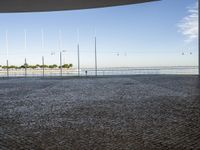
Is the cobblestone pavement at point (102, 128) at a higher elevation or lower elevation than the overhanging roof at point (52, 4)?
lower

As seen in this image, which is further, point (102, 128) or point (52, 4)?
point (52, 4)

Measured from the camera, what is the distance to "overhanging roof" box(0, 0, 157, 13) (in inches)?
611

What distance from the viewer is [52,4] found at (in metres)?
16.1

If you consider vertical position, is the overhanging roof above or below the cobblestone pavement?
above

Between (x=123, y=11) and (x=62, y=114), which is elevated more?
(x=123, y=11)

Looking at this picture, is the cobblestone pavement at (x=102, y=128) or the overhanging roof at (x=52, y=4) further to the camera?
the overhanging roof at (x=52, y=4)

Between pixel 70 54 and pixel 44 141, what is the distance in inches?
1118

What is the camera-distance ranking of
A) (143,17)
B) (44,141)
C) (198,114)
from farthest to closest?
1. (143,17)
2. (198,114)
3. (44,141)

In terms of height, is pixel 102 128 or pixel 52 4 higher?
pixel 52 4

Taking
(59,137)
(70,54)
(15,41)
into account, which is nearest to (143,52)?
→ (70,54)

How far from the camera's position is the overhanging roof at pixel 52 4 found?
1552 cm

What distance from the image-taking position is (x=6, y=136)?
3498mm

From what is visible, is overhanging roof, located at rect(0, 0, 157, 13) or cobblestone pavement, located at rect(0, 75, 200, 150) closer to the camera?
cobblestone pavement, located at rect(0, 75, 200, 150)

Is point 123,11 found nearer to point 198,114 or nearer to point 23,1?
point 23,1
